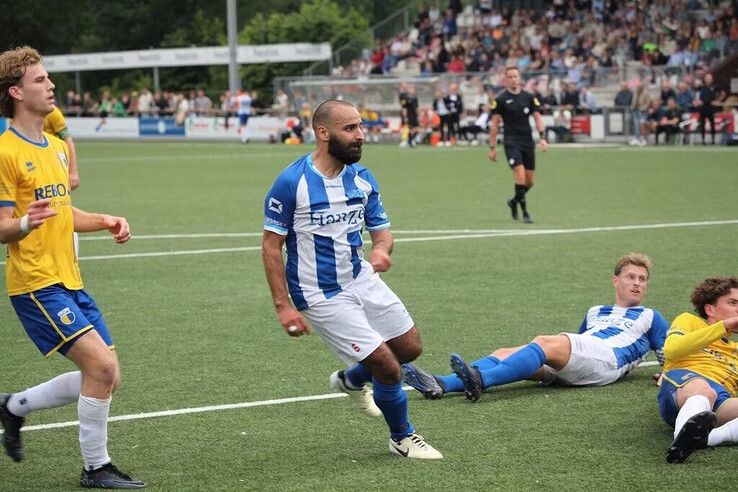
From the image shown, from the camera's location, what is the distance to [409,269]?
13305 millimetres

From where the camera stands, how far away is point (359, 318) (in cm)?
616

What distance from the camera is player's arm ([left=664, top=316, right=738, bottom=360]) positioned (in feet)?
20.6

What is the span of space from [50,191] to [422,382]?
2.69 metres

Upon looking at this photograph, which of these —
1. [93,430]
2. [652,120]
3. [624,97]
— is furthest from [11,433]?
[624,97]

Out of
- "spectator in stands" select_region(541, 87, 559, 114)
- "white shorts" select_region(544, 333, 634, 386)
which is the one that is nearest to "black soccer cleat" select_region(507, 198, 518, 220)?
"white shorts" select_region(544, 333, 634, 386)

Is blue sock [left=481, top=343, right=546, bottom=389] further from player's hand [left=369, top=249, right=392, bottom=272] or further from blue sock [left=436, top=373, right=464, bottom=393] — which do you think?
player's hand [left=369, top=249, right=392, bottom=272]

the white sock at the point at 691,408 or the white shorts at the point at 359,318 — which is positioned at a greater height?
the white shorts at the point at 359,318

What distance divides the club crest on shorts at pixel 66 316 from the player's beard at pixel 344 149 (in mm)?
1532

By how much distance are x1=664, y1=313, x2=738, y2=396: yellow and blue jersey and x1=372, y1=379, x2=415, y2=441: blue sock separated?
151cm

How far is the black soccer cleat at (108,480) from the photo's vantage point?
585cm

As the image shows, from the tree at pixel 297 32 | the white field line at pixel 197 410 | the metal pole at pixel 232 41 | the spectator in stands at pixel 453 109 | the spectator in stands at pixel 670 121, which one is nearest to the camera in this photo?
the white field line at pixel 197 410

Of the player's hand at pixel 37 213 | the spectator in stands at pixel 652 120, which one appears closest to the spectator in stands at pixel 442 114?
the spectator in stands at pixel 652 120

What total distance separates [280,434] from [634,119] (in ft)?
103

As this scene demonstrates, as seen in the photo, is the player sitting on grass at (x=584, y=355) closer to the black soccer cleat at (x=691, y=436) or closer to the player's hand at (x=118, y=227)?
the black soccer cleat at (x=691, y=436)
